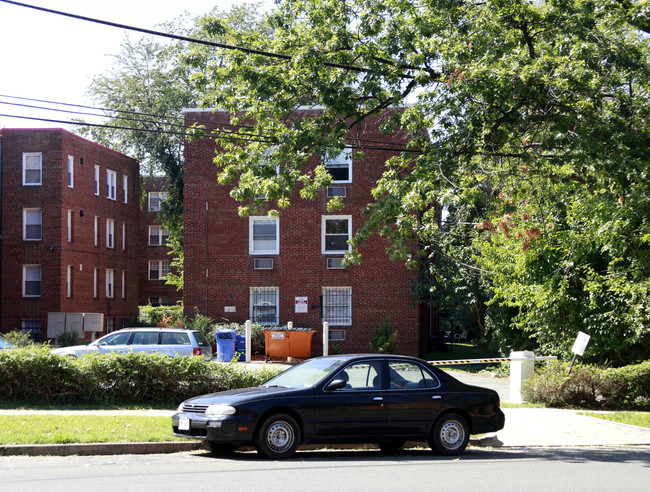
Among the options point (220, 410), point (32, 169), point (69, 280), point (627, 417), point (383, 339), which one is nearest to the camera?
point (220, 410)

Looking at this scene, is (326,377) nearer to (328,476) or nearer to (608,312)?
(328,476)

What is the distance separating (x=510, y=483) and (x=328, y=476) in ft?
A: 7.09

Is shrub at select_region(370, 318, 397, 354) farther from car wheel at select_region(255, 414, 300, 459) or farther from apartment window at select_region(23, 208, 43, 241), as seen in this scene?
car wheel at select_region(255, 414, 300, 459)

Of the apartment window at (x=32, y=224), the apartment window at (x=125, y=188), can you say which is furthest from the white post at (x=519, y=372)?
the apartment window at (x=125, y=188)

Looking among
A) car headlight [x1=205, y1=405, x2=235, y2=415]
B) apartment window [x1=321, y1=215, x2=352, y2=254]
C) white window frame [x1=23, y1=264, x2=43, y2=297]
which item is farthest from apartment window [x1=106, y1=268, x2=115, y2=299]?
car headlight [x1=205, y1=405, x2=235, y2=415]

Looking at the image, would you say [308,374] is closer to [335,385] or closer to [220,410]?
[335,385]

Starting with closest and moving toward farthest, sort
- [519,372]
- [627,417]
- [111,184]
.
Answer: [627,417] → [519,372] → [111,184]

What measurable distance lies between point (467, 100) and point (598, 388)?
7816 millimetres

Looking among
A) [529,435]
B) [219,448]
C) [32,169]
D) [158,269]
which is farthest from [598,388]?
[158,269]

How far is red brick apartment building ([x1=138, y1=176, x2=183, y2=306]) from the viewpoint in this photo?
56263 mm

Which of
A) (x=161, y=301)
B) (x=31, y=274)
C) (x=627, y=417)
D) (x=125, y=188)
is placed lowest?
(x=627, y=417)

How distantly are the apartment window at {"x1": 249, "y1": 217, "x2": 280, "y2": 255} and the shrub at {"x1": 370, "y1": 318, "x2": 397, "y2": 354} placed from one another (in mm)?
5325

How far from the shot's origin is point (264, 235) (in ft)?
106

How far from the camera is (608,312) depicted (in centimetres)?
1980
